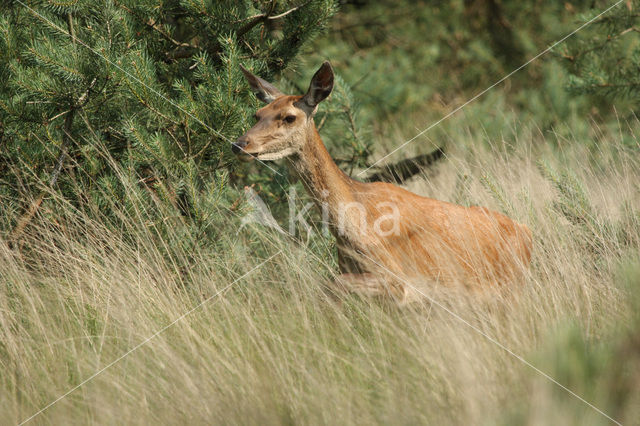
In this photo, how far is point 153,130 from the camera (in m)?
4.79

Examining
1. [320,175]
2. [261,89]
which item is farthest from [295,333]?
[261,89]

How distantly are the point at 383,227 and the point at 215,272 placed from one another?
1105 millimetres

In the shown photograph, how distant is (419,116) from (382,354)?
8.11 m

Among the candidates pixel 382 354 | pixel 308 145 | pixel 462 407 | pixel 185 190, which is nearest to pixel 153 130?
pixel 185 190

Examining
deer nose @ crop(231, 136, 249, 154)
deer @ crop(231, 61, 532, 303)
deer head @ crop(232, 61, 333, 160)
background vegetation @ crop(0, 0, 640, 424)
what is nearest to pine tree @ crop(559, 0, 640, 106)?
background vegetation @ crop(0, 0, 640, 424)

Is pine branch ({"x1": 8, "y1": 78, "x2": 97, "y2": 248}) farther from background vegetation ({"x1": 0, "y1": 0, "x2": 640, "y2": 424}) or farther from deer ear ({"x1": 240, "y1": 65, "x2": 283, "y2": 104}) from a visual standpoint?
deer ear ({"x1": 240, "y1": 65, "x2": 283, "y2": 104})

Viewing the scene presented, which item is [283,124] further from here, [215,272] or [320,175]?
[215,272]

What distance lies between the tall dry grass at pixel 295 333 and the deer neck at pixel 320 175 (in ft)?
1.28

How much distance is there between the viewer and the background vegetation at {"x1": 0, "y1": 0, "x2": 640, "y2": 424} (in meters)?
2.91

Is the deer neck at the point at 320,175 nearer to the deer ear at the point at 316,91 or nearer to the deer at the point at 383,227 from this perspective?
the deer at the point at 383,227

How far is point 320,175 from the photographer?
4.27 metres

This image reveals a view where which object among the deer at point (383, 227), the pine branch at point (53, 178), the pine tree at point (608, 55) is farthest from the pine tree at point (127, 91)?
the pine tree at point (608, 55)

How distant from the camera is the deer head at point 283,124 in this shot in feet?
13.6

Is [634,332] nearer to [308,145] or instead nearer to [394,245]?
[394,245]
